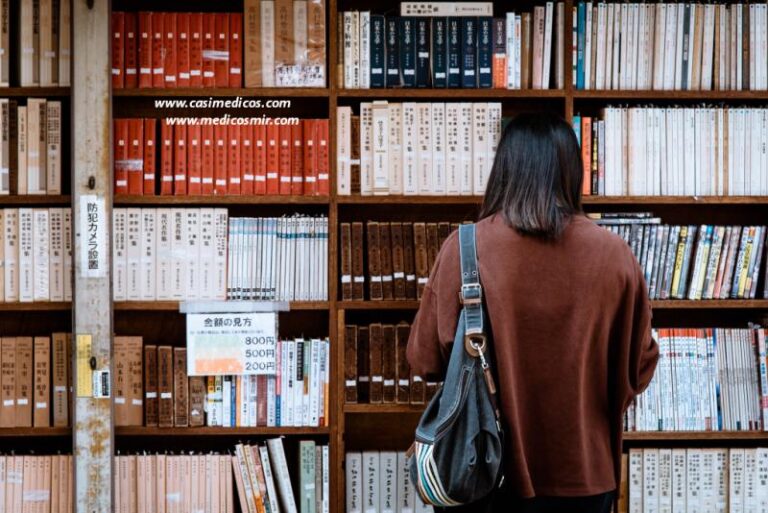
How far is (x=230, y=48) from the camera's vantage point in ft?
9.71

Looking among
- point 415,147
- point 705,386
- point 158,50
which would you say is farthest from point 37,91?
point 705,386

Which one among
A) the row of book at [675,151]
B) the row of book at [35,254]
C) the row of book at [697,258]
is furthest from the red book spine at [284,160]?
the row of book at [697,258]

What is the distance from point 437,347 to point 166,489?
1406mm

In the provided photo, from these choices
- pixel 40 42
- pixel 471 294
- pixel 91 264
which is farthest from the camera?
pixel 40 42

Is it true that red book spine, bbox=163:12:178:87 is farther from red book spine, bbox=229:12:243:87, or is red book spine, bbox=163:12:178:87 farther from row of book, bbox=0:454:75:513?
row of book, bbox=0:454:75:513

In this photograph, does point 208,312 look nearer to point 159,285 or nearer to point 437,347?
point 159,285

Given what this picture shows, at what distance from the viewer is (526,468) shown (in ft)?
6.08

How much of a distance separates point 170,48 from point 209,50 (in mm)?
131

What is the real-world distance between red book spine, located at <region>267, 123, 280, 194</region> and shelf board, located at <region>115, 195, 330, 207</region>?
41mm

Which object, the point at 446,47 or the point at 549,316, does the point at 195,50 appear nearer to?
the point at 446,47

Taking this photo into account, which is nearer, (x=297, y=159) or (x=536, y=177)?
(x=536, y=177)

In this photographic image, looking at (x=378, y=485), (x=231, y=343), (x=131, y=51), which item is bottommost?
(x=378, y=485)

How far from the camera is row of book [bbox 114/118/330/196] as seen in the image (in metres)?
2.92

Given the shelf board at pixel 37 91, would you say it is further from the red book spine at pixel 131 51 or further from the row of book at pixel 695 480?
the row of book at pixel 695 480
